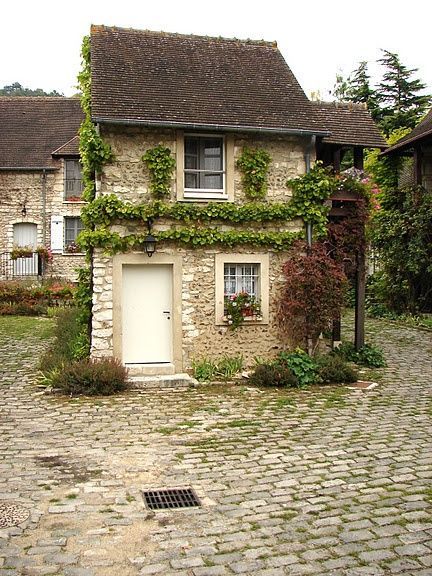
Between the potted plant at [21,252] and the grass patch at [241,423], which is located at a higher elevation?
the potted plant at [21,252]

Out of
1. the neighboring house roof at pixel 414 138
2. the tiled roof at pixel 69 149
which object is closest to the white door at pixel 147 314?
the neighboring house roof at pixel 414 138

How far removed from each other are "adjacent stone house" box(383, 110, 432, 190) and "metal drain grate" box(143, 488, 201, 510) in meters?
16.3

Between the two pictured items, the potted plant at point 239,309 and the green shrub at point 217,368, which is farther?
the potted plant at point 239,309

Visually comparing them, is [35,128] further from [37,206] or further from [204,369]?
[204,369]

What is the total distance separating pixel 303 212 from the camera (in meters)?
12.1

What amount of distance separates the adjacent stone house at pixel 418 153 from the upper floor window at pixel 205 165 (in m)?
9.97

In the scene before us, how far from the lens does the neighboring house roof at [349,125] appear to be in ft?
43.2

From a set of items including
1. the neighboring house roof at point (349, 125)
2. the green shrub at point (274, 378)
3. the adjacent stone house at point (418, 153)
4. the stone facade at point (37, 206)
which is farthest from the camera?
the stone facade at point (37, 206)

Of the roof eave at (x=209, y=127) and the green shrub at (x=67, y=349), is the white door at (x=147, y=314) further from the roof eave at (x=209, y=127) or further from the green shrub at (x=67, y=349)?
the roof eave at (x=209, y=127)

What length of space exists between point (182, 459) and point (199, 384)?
156 inches

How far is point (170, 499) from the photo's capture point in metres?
6.07

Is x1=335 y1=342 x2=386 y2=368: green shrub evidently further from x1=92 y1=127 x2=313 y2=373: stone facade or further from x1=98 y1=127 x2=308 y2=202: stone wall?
x1=98 y1=127 x2=308 y2=202: stone wall

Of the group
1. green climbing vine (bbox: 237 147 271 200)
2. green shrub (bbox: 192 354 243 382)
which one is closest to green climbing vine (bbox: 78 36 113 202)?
green climbing vine (bbox: 237 147 271 200)

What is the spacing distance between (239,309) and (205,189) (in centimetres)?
240
